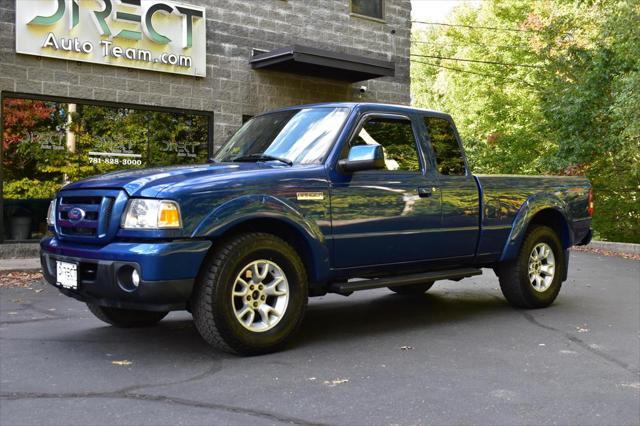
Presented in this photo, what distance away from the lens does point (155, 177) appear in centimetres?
521

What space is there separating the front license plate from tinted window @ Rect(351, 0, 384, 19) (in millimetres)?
13049

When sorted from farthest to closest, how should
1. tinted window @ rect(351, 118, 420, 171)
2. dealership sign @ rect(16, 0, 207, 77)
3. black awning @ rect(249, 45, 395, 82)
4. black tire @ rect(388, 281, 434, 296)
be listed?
black awning @ rect(249, 45, 395, 82) < dealership sign @ rect(16, 0, 207, 77) < black tire @ rect(388, 281, 434, 296) < tinted window @ rect(351, 118, 420, 171)

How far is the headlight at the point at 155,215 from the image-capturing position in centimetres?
498

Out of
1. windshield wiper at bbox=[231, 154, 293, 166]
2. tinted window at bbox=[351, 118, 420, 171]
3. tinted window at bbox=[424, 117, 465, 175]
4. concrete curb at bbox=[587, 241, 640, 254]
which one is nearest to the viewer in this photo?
windshield wiper at bbox=[231, 154, 293, 166]

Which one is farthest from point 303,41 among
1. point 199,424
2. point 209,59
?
point 199,424

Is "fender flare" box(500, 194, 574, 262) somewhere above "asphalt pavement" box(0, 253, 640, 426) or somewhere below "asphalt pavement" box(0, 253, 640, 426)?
above

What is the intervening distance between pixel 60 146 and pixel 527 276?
876cm

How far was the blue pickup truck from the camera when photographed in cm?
505

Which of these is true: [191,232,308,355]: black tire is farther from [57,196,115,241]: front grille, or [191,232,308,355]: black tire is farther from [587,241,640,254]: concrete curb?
[587,241,640,254]: concrete curb

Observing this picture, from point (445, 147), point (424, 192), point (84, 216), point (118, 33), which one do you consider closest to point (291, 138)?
point (424, 192)

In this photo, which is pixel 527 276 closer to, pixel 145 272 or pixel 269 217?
pixel 269 217

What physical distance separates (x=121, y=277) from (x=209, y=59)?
403 inches

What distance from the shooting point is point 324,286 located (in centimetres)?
609

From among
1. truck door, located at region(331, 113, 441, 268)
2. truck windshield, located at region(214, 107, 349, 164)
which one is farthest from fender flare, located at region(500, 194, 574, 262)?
truck windshield, located at region(214, 107, 349, 164)
